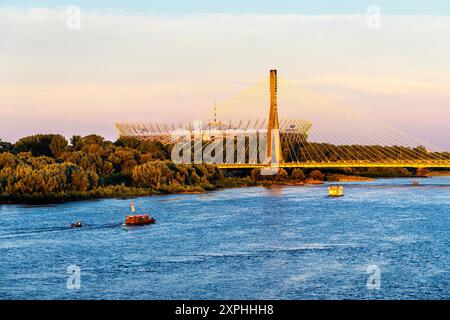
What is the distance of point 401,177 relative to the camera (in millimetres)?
94438

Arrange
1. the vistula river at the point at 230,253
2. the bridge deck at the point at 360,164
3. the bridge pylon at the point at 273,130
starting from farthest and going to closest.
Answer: the bridge pylon at the point at 273,130, the bridge deck at the point at 360,164, the vistula river at the point at 230,253

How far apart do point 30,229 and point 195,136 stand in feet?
156

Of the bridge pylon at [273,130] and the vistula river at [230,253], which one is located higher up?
the bridge pylon at [273,130]

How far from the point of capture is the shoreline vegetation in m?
46.2

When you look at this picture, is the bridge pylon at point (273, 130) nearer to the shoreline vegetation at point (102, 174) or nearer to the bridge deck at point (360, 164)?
the bridge deck at point (360, 164)

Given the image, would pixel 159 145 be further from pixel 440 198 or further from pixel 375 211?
pixel 375 211

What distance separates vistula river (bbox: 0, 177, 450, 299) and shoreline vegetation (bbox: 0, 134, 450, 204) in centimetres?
554

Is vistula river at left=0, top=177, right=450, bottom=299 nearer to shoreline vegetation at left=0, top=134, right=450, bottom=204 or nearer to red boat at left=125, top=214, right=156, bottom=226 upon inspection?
red boat at left=125, top=214, right=156, bottom=226

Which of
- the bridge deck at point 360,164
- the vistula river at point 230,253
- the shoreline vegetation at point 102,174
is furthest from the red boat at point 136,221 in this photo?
the bridge deck at point 360,164

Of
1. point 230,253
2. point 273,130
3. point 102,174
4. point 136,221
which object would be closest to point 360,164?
point 273,130

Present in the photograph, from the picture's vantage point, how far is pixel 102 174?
57031 mm

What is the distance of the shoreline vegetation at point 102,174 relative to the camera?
46188 mm

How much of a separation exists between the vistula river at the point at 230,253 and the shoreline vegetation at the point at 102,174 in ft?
18.2
